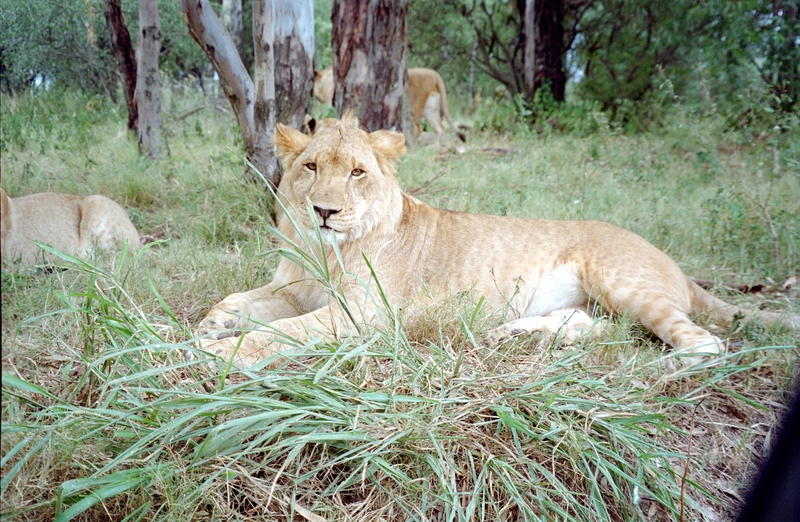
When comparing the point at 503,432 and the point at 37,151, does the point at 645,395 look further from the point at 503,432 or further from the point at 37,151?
the point at 37,151

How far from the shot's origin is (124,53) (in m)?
3.81

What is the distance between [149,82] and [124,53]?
0.63m

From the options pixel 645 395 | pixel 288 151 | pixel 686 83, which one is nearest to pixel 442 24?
pixel 686 83

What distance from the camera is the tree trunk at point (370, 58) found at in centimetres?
643

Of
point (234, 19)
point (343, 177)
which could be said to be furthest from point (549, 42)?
point (343, 177)

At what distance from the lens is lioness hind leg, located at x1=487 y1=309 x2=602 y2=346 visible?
10.7 feet

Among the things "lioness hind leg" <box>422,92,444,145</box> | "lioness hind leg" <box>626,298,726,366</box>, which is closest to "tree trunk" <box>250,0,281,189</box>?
"lioness hind leg" <box>626,298,726,366</box>

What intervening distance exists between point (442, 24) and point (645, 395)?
12.7 meters

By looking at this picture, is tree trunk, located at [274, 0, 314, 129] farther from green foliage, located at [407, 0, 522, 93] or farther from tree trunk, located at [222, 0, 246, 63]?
green foliage, located at [407, 0, 522, 93]

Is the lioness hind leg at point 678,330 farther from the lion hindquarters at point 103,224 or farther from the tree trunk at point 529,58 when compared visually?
the tree trunk at point 529,58

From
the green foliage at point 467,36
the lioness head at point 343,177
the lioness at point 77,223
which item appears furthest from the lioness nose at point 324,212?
the green foliage at point 467,36

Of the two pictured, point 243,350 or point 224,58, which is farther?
point 224,58

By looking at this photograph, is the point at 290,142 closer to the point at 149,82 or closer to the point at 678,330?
the point at 149,82

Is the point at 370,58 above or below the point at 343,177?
above
